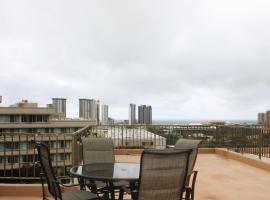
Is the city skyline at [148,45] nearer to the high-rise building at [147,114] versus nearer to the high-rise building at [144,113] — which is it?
the high-rise building at [144,113]

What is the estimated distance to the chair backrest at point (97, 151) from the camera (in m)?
5.24

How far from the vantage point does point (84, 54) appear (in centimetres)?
1998

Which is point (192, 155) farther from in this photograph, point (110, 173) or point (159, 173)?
point (159, 173)

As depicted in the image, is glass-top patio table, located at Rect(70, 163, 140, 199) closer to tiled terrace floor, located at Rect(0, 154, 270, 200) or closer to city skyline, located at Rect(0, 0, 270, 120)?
tiled terrace floor, located at Rect(0, 154, 270, 200)

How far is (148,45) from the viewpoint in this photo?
17922 millimetres

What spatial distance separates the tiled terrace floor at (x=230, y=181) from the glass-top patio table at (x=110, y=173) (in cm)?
172

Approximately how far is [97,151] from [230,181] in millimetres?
3250

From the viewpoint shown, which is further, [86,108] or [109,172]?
[86,108]

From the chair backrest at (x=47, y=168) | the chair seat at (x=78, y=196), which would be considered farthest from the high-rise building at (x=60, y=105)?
the chair backrest at (x=47, y=168)

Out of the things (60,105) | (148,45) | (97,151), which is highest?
(148,45)

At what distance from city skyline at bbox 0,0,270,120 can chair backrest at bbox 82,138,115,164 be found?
→ 7.01 metres

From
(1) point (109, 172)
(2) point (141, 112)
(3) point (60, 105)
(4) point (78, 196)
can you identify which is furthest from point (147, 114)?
(3) point (60, 105)

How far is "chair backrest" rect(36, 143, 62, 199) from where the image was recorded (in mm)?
3391

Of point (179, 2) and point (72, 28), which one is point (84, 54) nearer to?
point (72, 28)
